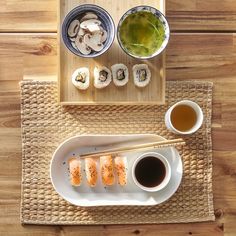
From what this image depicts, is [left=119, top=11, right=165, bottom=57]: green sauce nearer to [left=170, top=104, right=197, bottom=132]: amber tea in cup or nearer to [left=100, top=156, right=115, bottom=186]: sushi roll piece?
[left=170, top=104, right=197, bottom=132]: amber tea in cup

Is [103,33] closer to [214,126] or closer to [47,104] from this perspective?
[47,104]

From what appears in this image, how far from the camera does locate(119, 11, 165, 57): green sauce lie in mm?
1300

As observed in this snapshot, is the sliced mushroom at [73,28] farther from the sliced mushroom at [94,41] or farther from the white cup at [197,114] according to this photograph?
the white cup at [197,114]

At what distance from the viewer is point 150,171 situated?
1.30m

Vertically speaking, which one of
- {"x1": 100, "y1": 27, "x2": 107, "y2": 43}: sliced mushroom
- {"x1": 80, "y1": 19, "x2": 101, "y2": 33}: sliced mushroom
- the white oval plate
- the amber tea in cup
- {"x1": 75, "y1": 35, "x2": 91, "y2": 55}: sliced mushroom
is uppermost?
{"x1": 80, "y1": 19, "x2": 101, "y2": 33}: sliced mushroom

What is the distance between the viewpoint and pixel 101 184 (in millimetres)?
1315

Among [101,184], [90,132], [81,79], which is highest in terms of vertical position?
[81,79]

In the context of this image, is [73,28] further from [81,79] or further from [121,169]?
[121,169]

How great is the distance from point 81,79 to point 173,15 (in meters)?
0.29

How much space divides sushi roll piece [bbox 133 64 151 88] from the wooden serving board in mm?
12

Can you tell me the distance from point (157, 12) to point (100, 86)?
223 millimetres

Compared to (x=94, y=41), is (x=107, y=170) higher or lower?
lower

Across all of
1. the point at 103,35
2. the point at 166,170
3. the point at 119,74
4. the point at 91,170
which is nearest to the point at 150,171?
the point at 166,170

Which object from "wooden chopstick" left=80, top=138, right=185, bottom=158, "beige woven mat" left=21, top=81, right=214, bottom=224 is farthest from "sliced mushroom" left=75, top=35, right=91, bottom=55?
"wooden chopstick" left=80, top=138, right=185, bottom=158
